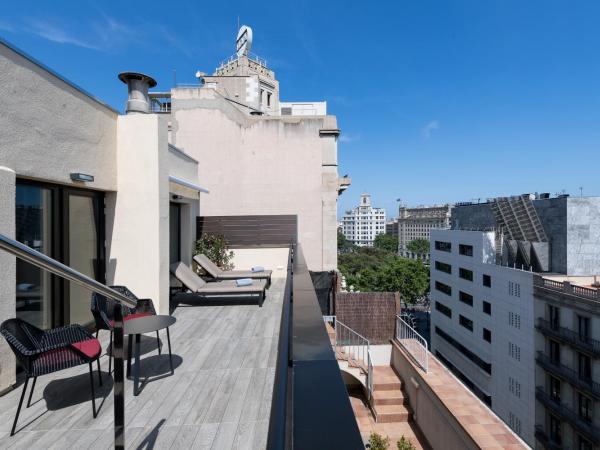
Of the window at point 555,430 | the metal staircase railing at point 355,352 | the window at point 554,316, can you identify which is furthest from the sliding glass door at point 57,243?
the window at point 555,430

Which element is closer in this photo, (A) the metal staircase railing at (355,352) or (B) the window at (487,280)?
(A) the metal staircase railing at (355,352)

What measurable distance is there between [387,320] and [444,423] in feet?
20.5

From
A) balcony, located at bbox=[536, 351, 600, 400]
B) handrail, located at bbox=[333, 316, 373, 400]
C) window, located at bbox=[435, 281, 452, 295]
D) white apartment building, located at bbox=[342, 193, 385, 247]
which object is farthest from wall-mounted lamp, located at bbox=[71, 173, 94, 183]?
white apartment building, located at bbox=[342, 193, 385, 247]

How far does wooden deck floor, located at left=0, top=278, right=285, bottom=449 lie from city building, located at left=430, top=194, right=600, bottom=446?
22628 millimetres

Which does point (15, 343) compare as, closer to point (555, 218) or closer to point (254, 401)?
point (254, 401)

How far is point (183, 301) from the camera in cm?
690

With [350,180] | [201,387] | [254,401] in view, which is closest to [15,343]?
[201,387]

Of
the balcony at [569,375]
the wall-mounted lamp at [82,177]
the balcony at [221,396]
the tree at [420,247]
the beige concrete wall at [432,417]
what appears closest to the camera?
the balcony at [221,396]

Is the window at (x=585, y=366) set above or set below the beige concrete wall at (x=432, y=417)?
below

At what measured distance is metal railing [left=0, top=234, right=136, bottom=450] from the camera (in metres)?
1.29

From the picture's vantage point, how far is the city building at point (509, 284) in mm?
20875

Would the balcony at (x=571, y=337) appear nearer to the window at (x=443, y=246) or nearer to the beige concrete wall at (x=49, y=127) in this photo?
the window at (x=443, y=246)

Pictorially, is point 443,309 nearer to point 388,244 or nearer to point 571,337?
point 571,337

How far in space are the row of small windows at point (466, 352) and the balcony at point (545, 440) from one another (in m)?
4.87
